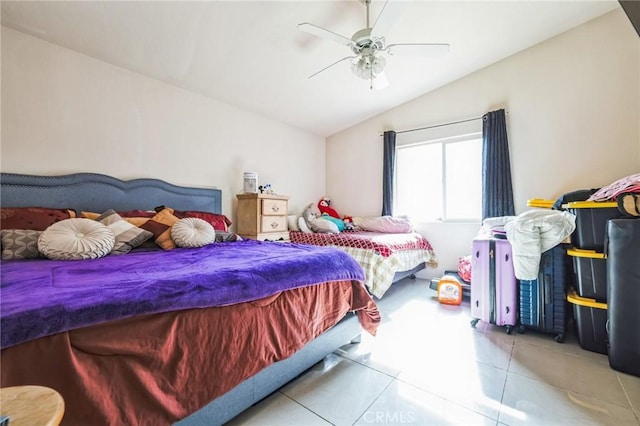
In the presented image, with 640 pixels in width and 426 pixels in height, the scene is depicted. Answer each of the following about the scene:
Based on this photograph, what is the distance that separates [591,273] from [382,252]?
1506 millimetres

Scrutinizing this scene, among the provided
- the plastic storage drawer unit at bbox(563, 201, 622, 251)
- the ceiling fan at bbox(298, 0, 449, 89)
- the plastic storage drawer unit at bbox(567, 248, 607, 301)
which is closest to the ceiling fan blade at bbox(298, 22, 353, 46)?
the ceiling fan at bbox(298, 0, 449, 89)

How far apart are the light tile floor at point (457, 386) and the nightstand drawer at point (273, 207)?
1.80 metres

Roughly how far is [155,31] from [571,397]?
3687 mm

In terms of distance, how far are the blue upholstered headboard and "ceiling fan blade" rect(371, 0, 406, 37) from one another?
92.1 inches

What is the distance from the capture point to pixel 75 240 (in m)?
1.66

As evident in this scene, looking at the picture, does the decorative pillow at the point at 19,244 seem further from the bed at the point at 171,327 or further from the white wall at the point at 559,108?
the white wall at the point at 559,108

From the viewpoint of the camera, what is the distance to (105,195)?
92.3 inches

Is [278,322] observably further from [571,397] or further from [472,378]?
[571,397]

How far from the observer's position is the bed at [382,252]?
8.54ft

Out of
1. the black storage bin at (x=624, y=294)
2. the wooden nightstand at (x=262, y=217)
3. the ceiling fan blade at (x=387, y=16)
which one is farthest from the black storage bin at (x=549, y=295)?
the wooden nightstand at (x=262, y=217)

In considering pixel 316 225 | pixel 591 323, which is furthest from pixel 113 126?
Result: pixel 591 323

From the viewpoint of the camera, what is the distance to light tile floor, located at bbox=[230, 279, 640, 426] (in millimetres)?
1263

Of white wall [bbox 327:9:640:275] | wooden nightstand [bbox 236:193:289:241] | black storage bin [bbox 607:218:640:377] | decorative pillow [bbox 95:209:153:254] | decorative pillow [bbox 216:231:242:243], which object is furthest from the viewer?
wooden nightstand [bbox 236:193:289:241]

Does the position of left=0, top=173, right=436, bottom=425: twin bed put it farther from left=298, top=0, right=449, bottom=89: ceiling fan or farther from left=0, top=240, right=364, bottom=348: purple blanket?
left=298, top=0, right=449, bottom=89: ceiling fan
